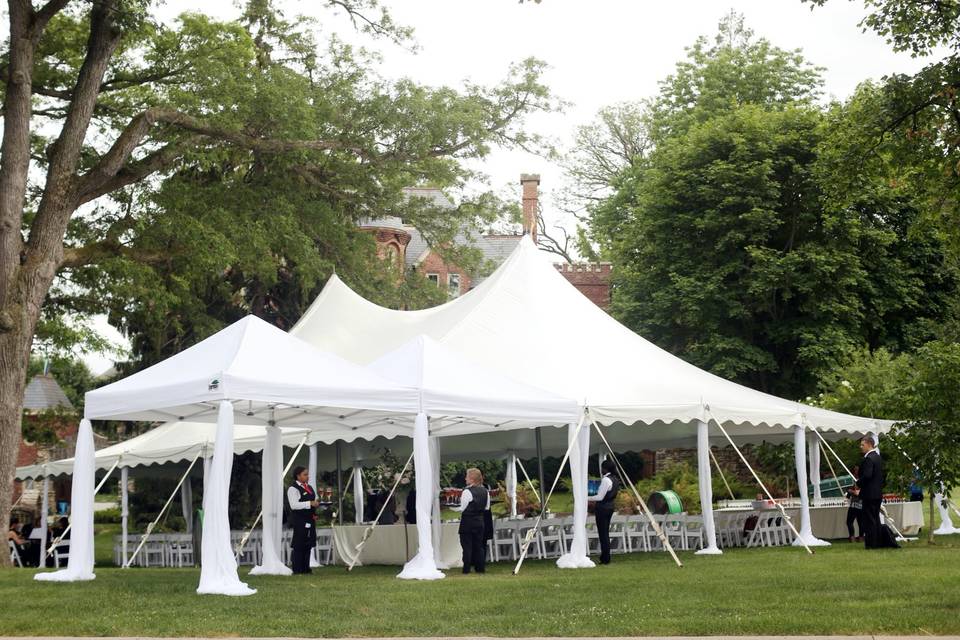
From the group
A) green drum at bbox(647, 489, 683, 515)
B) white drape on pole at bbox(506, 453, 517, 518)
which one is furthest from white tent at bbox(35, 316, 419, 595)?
white drape on pole at bbox(506, 453, 517, 518)

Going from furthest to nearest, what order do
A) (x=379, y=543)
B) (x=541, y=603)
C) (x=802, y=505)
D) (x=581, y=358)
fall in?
(x=581, y=358) → (x=379, y=543) → (x=802, y=505) → (x=541, y=603)

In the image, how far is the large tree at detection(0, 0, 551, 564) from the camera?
20.4 m

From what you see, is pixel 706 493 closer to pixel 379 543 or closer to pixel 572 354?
pixel 572 354

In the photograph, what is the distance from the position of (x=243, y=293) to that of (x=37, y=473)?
323 inches

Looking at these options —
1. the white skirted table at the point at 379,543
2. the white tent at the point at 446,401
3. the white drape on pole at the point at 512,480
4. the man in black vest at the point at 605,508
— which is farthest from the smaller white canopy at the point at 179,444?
the white drape on pole at the point at 512,480

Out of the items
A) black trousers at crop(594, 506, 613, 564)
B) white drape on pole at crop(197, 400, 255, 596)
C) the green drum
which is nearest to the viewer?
white drape on pole at crop(197, 400, 255, 596)

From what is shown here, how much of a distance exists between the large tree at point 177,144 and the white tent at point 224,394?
581 cm

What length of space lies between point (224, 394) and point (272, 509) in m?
3.55

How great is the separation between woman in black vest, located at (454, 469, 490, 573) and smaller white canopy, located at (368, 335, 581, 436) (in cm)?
92

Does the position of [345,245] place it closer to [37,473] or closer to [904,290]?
[37,473]

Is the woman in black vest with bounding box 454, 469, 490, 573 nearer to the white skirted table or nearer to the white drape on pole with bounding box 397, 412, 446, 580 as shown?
the white drape on pole with bounding box 397, 412, 446, 580

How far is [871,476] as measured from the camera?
17.4 meters

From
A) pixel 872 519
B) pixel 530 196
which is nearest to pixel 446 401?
pixel 872 519

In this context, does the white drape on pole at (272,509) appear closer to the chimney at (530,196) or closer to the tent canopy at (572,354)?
the tent canopy at (572,354)
